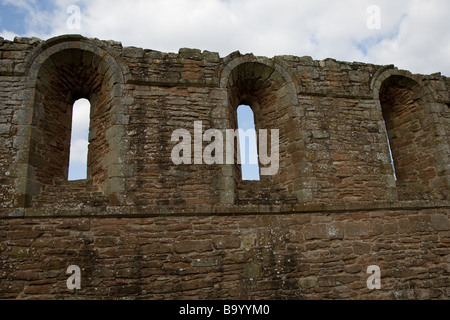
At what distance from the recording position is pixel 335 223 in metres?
5.74

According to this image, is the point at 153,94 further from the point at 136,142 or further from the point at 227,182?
the point at 227,182

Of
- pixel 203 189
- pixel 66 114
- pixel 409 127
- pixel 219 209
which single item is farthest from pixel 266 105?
pixel 66 114

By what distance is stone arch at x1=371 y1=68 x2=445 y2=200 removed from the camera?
6.85 metres

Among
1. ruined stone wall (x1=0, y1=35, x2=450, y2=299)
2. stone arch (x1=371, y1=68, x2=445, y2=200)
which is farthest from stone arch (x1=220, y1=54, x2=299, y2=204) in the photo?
stone arch (x1=371, y1=68, x2=445, y2=200)

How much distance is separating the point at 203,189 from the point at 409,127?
483cm

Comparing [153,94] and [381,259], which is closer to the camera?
[381,259]

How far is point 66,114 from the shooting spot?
6309 mm

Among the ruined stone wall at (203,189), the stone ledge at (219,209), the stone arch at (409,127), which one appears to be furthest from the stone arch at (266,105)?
the stone arch at (409,127)

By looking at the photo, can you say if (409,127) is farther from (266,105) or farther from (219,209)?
(219,209)
